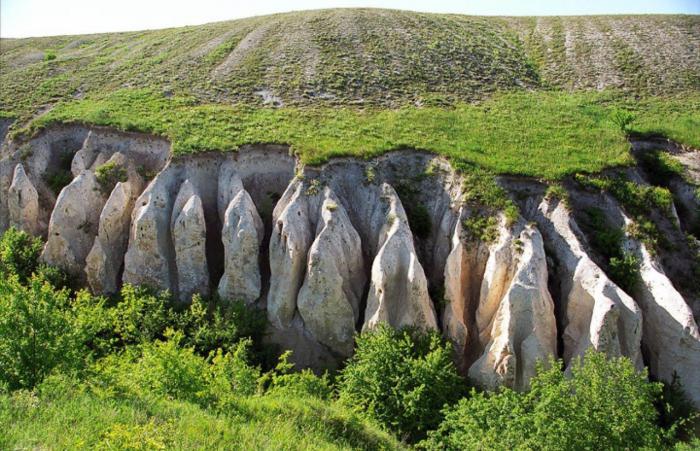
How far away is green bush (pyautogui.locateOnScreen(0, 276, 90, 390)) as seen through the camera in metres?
12.2

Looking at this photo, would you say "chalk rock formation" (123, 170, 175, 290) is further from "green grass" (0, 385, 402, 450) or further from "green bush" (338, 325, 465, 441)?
"green grass" (0, 385, 402, 450)

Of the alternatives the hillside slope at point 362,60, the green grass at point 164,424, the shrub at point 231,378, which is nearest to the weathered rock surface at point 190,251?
the shrub at point 231,378

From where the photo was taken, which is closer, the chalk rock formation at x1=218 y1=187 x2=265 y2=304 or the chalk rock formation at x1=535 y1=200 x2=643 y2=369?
the chalk rock formation at x1=535 y1=200 x2=643 y2=369

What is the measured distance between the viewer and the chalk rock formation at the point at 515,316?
55.3 feet

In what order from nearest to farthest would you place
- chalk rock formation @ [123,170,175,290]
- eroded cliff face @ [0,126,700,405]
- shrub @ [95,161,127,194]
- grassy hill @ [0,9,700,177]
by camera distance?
eroded cliff face @ [0,126,700,405] < chalk rock formation @ [123,170,175,290] < shrub @ [95,161,127,194] < grassy hill @ [0,9,700,177]

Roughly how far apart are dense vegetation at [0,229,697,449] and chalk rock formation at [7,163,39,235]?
34.9 feet

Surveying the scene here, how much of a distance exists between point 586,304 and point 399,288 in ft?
21.9

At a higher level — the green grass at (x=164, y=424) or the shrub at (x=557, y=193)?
the shrub at (x=557, y=193)

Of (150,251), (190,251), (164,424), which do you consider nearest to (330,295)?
(190,251)

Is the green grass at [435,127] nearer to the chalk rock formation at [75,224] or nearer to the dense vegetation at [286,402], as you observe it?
the chalk rock formation at [75,224]

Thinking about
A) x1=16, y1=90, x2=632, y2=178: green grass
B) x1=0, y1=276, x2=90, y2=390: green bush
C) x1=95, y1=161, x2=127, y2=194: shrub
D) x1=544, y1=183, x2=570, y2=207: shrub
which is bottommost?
x1=0, y1=276, x2=90, y2=390: green bush

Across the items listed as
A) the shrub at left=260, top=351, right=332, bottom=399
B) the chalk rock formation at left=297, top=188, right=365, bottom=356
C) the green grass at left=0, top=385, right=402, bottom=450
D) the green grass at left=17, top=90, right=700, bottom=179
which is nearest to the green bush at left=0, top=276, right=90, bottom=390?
the green grass at left=0, top=385, right=402, bottom=450

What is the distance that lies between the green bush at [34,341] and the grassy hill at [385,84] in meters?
13.0

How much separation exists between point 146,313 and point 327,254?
777 centimetres
